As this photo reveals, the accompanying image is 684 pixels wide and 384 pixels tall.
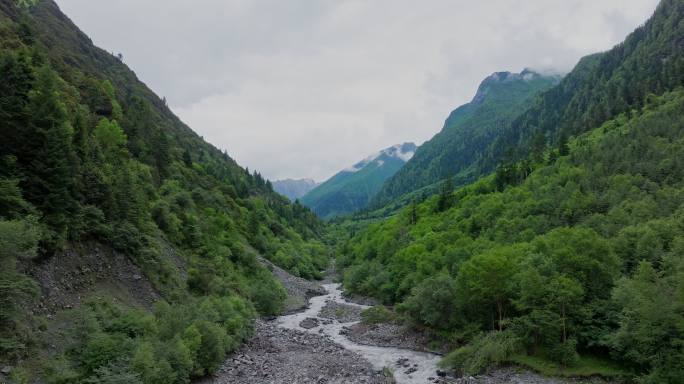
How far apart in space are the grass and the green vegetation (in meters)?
0.27

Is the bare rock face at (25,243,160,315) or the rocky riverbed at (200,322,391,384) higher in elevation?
the bare rock face at (25,243,160,315)

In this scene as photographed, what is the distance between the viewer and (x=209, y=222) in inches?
3452

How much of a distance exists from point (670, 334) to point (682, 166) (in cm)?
5229

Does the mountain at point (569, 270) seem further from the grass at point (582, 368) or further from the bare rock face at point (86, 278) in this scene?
the bare rock face at point (86, 278)

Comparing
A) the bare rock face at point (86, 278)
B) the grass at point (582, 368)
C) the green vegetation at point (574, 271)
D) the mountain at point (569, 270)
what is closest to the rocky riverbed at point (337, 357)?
the grass at point (582, 368)

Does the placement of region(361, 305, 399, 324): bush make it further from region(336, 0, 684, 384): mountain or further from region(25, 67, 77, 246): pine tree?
region(25, 67, 77, 246): pine tree

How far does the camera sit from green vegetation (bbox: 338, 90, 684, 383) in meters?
39.8

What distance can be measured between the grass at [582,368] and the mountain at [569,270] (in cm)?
12

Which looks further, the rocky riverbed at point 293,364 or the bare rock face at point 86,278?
the rocky riverbed at point 293,364

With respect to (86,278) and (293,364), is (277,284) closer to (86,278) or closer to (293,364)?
(293,364)

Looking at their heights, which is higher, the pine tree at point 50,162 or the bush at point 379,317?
the pine tree at point 50,162

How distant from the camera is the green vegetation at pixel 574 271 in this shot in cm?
3981

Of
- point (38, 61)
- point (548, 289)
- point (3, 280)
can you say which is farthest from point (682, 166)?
point (38, 61)

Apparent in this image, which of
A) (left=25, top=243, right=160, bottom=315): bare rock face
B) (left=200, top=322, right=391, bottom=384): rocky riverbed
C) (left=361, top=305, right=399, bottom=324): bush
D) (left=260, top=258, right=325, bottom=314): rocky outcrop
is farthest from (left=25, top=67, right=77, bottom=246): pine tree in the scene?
(left=260, top=258, right=325, bottom=314): rocky outcrop
